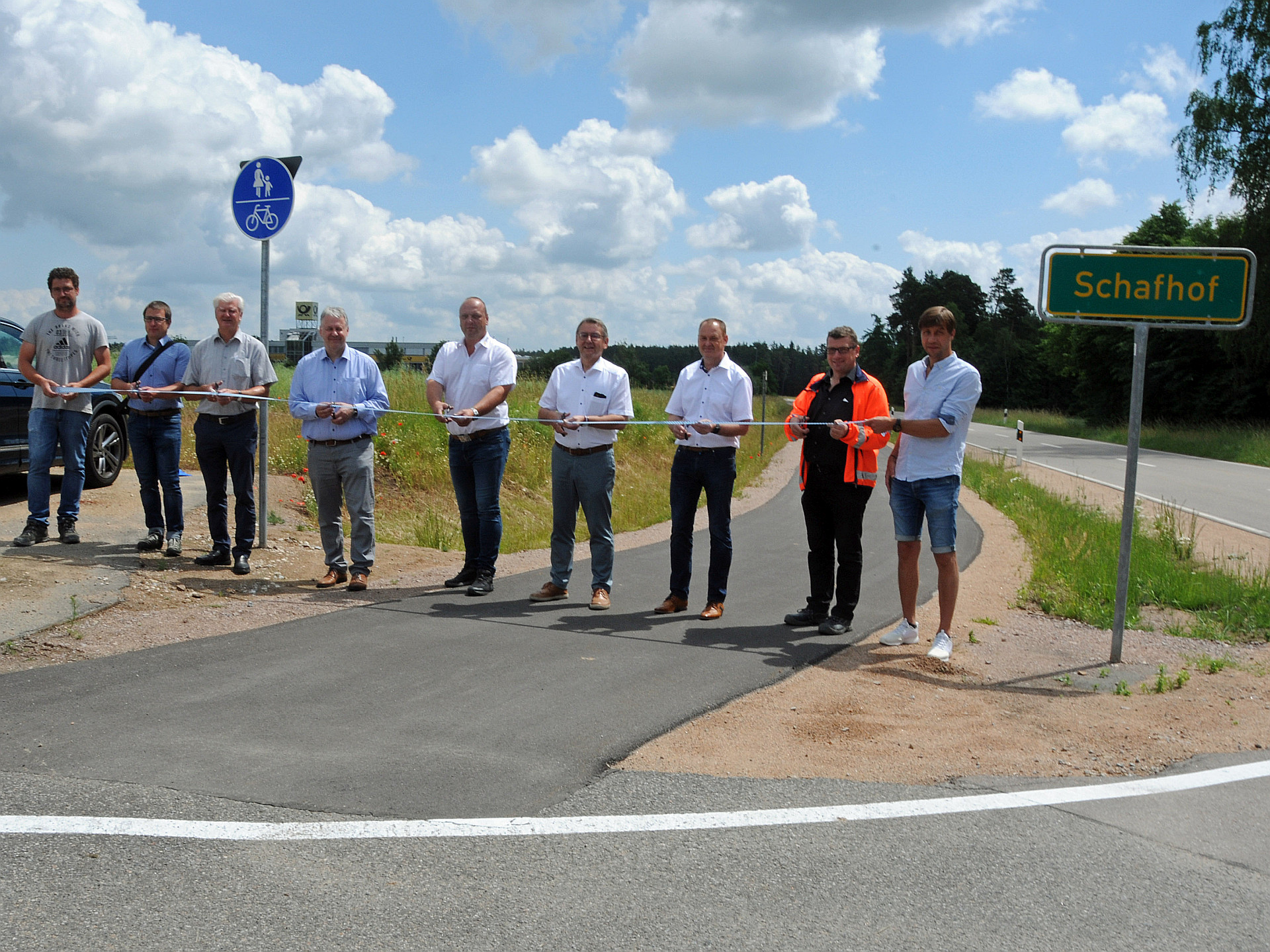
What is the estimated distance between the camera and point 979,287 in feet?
392

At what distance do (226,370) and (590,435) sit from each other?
3177 mm

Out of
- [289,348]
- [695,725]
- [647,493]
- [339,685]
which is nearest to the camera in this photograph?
[695,725]

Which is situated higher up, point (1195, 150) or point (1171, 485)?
point (1195, 150)

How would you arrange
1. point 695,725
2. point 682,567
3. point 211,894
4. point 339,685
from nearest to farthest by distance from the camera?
1. point 211,894
2. point 695,725
3. point 339,685
4. point 682,567

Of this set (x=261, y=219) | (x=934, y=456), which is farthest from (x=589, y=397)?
(x=261, y=219)

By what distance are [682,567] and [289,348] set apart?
32.9m

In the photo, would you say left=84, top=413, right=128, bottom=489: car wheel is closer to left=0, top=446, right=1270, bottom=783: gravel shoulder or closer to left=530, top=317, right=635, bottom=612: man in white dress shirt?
left=0, top=446, right=1270, bottom=783: gravel shoulder

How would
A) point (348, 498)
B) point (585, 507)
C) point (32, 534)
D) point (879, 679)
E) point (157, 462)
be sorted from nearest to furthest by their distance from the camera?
point (879, 679) < point (585, 507) < point (348, 498) < point (32, 534) < point (157, 462)

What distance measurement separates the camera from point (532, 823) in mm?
3795

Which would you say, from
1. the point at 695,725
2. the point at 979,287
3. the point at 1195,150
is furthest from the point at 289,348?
the point at 979,287

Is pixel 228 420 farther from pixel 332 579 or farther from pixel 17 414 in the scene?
pixel 17 414

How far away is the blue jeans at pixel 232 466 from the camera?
28.3 feet

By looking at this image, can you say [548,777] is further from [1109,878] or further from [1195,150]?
[1195,150]

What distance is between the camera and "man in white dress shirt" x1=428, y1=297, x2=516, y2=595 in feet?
27.2
